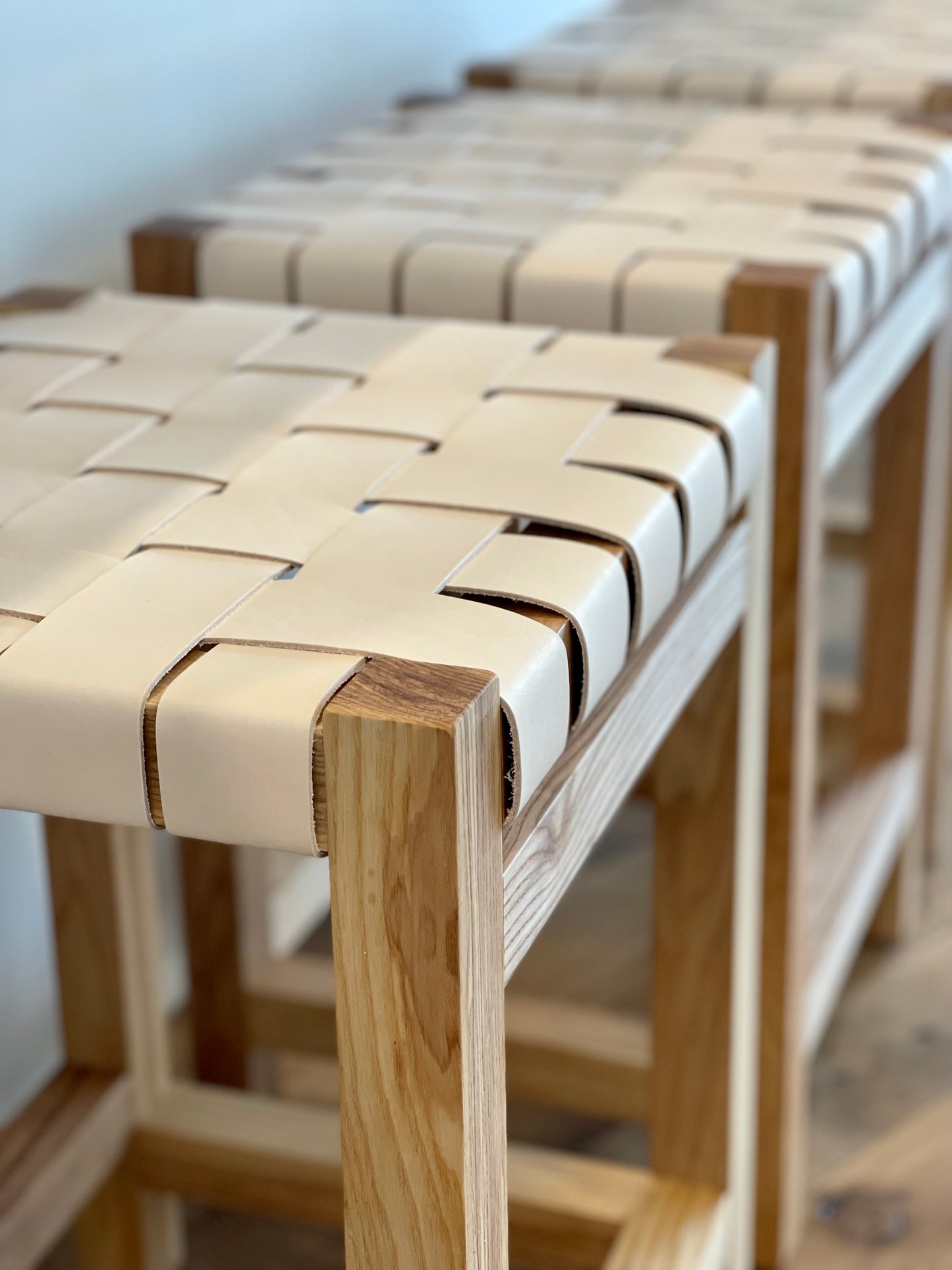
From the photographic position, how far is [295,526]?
A: 1.57ft

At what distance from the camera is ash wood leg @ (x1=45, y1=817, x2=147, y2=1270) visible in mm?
797

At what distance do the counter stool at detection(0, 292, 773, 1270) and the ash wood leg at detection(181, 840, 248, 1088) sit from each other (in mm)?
131

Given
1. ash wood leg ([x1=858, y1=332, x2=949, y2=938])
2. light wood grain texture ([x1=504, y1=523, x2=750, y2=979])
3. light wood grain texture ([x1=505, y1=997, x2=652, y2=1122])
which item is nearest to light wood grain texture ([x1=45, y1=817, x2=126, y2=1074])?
light wood grain texture ([x1=505, y1=997, x2=652, y2=1122])

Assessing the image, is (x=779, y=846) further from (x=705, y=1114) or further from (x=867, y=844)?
(x=867, y=844)

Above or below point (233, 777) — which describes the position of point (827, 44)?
above

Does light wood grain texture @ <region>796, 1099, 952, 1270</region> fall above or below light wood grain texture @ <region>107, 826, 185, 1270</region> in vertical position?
below

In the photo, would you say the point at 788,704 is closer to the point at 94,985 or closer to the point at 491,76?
the point at 94,985

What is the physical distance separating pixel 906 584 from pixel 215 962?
59 centimetres

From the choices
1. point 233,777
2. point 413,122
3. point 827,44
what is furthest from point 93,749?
point 827,44

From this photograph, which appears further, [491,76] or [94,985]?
[491,76]

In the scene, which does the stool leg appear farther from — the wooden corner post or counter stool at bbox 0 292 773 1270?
the wooden corner post

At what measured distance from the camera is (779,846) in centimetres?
82

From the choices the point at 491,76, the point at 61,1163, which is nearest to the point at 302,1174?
the point at 61,1163

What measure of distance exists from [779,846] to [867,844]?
0.29m
